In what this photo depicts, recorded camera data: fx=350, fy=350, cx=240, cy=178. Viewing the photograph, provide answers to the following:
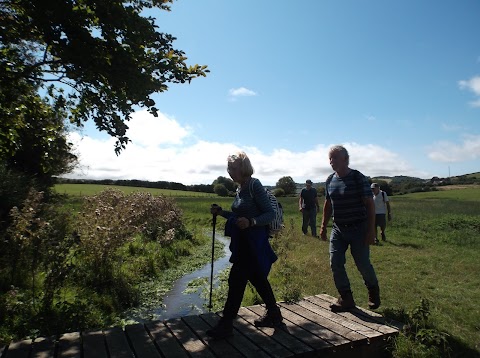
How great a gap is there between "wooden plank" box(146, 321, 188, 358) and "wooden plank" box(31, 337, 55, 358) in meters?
1.12

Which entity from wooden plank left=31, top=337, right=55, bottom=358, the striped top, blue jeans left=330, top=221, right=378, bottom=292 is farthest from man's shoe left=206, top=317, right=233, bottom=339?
the striped top

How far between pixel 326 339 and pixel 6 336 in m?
4.62

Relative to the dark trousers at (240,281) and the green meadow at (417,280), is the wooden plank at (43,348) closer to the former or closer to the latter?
the dark trousers at (240,281)

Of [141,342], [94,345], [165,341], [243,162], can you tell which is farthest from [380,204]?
[94,345]

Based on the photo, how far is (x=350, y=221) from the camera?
17.2 ft

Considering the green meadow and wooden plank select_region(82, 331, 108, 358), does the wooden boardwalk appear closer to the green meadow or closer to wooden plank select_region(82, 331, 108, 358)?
wooden plank select_region(82, 331, 108, 358)

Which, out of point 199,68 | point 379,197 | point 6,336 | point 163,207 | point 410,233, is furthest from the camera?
point 163,207

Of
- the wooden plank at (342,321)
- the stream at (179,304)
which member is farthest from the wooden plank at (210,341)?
the stream at (179,304)

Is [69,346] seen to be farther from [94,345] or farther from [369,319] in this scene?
[369,319]

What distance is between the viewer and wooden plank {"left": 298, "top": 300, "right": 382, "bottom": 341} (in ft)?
14.2

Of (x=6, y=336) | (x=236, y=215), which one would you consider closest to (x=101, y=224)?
(x=6, y=336)

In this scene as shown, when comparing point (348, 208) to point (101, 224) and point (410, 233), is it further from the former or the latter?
point (410, 233)

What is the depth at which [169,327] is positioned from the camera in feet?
15.3

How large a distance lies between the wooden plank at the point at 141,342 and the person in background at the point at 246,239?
0.72m
